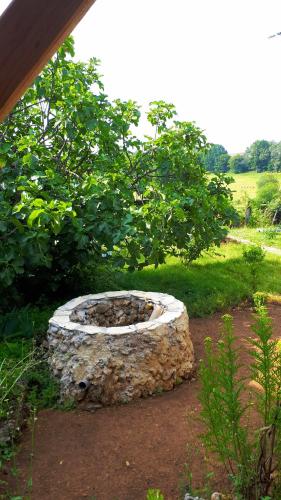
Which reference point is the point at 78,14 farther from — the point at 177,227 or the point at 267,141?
the point at 267,141

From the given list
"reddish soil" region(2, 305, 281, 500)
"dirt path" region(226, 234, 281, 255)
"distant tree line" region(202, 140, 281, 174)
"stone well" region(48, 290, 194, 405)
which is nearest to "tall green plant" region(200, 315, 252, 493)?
"reddish soil" region(2, 305, 281, 500)

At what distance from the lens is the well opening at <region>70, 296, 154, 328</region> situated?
18.2 feet

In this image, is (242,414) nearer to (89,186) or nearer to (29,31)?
(29,31)

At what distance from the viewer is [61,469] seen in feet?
11.4

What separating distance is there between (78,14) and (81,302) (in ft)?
14.4

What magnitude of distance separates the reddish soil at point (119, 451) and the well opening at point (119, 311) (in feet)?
3.84

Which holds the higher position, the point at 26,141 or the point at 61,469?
the point at 26,141

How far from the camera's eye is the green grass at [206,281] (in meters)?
7.41

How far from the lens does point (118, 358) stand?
4430 mm

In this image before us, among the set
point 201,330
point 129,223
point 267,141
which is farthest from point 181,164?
point 267,141

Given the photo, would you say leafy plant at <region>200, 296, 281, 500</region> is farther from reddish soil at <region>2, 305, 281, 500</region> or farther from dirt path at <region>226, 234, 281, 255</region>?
dirt path at <region>226, 234, 281, 255</region>

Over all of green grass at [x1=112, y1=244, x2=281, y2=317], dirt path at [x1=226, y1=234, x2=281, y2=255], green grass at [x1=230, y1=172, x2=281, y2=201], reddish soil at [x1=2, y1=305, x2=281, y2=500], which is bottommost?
reddish soil at [x1=2, y1=305, x2=281, y2=500]

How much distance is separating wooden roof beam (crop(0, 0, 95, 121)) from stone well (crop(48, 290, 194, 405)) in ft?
11.4

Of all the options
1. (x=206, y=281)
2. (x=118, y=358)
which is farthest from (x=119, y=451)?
(x=206, y=281)
